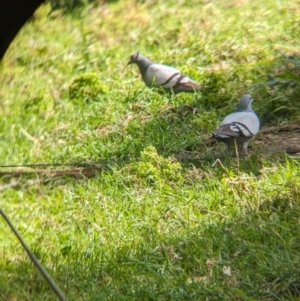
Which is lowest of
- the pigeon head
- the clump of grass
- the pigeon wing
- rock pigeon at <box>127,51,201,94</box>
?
the clump of grass

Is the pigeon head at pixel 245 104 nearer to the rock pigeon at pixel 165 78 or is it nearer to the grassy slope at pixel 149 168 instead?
the grassy slope at pixel 149 168

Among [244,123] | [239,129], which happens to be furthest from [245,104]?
[239,129]

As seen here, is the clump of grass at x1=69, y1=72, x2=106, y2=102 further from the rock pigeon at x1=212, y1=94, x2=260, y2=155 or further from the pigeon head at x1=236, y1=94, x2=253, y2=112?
the rock pigeon at x1=212, y1=94, x2=260, y2=155

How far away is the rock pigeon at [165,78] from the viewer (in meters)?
6.82

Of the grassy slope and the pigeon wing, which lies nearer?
the grassy slope

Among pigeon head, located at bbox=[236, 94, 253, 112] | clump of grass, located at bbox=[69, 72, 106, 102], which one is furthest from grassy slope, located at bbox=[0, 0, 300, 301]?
pigeon head, located at bbox=[236, 94, 253, 112]

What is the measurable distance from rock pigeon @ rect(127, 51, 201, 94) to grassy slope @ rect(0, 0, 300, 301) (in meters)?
0.10

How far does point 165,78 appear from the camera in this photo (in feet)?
23.0

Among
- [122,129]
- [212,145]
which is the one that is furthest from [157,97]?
[212,145]

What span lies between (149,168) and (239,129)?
0.73m

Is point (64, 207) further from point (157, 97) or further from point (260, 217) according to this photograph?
point (157, 97)

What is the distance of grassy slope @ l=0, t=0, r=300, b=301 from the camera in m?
4.11

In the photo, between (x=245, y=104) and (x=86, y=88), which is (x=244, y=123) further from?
(x=86, y=88)

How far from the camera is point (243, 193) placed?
4.86m
